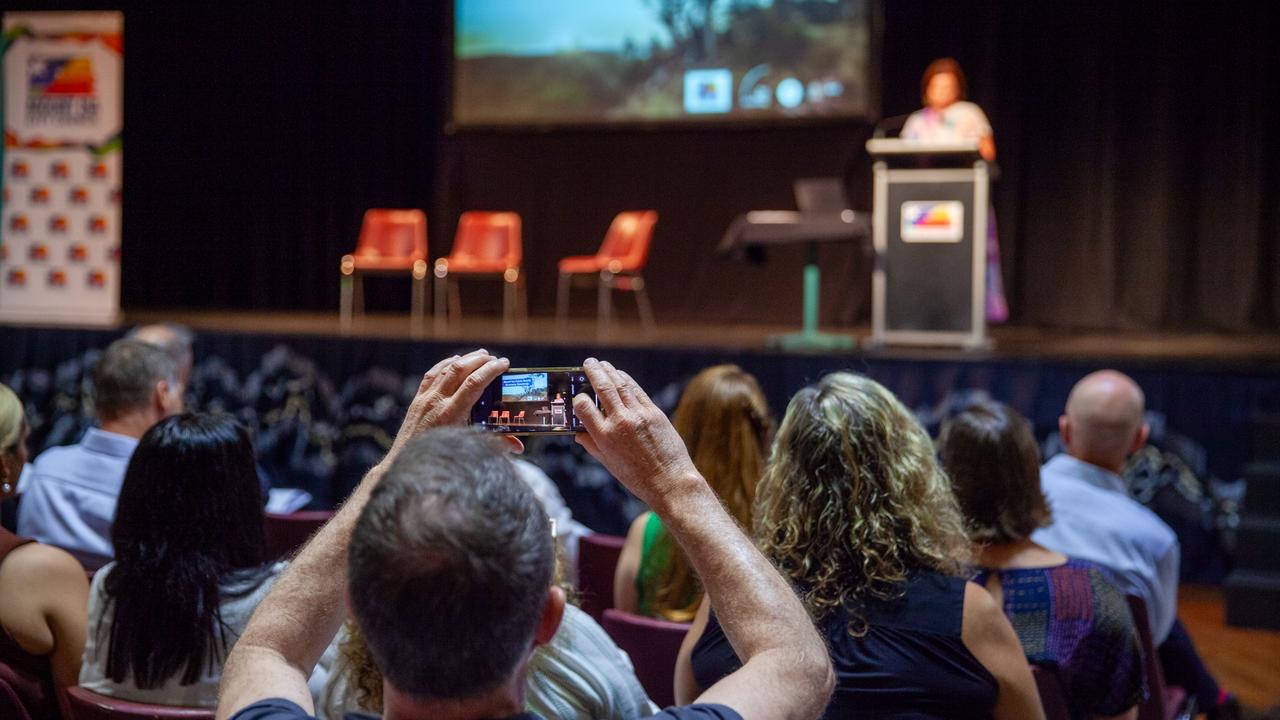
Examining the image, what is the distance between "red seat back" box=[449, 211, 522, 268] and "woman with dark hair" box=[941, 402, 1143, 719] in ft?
19.3

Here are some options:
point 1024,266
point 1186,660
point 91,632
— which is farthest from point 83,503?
point 1024,266

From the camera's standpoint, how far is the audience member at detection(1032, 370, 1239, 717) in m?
2.55

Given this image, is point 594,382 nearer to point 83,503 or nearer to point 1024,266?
point 83,503

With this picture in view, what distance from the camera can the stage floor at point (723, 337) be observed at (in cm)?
580

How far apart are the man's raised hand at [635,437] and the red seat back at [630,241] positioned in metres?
6.21

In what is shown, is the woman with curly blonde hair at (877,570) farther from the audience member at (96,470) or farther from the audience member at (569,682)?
the audience member at (96,470)

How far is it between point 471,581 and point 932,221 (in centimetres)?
552

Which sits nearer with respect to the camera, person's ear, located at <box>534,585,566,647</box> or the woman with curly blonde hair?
person's ear, located at <box>534,585,566,647</box>

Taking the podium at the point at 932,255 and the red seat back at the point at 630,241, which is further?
the red seat back at the point at 630,241

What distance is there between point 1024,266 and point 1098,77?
4.28 ft

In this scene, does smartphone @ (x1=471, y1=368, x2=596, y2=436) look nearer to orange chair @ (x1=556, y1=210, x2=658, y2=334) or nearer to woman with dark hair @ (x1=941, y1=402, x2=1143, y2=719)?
woman with dark hair @ (x1=941, y1=402, x2=1143, y2=719)

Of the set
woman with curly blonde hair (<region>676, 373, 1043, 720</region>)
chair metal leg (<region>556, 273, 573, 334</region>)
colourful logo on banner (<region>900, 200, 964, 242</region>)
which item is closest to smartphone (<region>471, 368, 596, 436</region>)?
woman with curly blonde hair (<region>676, 373, 1043, 720</region>)

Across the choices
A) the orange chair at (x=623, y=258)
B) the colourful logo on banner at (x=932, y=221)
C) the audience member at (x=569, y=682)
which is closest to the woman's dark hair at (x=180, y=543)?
the audience member at (x=569, y=682)

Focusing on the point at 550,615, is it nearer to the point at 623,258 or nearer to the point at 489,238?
the point at 623,258
